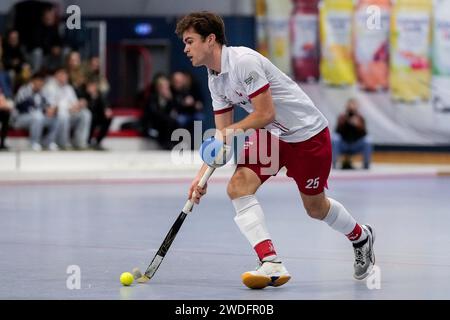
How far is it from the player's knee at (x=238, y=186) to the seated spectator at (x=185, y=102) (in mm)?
14146

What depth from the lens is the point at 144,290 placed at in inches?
313

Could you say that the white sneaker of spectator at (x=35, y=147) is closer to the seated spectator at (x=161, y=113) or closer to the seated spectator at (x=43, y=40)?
the seated spectator at (x=43, y=40)

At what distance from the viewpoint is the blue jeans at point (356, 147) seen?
2141cm

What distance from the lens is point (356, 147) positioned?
70.4 ft

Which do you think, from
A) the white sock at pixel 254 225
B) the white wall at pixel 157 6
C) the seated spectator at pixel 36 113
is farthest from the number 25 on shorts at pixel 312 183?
the white wall at pixel 157 6

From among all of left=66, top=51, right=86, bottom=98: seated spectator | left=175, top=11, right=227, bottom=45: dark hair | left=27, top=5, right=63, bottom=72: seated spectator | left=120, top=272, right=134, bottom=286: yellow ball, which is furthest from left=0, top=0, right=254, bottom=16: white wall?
left=120, top=272, right=134, bottom=286: yellow ball

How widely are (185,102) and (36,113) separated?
10.3 ft

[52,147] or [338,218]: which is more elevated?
[338,218]

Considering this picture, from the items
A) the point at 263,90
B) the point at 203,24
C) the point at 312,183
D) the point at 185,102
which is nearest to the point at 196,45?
the point at 203,24

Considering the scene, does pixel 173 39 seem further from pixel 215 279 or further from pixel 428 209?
pixel 215 279

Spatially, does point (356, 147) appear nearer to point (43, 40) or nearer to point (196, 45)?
point (43, 40)

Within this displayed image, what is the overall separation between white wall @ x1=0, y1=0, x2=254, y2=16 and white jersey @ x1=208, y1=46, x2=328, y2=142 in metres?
15.4

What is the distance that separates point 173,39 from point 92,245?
13973 mm
